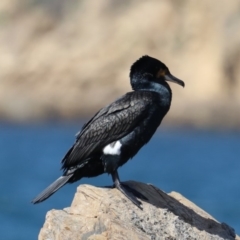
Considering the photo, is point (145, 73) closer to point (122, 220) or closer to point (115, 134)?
point (115, 134)

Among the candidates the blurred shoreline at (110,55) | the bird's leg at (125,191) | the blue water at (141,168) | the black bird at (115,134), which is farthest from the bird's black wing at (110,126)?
the blurred shoreline at (110,55)

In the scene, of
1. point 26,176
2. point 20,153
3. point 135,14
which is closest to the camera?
point 26,176

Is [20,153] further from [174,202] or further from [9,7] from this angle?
[174,202]

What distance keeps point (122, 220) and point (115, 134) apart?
91 centimetres

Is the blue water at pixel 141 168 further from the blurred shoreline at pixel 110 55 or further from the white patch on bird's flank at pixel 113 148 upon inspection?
the white patch on bird's flank at pixel 113 148

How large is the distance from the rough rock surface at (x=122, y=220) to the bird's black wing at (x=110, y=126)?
373 millimetres

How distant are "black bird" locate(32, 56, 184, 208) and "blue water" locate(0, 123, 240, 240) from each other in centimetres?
1118

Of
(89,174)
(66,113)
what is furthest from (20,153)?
(89,174)

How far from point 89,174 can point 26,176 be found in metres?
16.4

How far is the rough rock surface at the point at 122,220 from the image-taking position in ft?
24.1

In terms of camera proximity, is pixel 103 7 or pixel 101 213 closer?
pixel 101 213

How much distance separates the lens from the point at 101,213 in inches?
293

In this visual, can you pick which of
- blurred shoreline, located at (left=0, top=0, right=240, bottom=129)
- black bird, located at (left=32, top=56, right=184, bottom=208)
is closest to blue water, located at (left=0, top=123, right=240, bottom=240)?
blurred shoreline, located at (left=0, top=0, right=240, bottom=129)

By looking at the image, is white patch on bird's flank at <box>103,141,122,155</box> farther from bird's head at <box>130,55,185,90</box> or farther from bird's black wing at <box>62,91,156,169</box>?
bird's head at <box>130,55,185,90</box>
